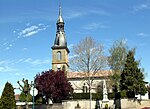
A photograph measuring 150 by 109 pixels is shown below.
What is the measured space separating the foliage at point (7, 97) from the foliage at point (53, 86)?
15999mm

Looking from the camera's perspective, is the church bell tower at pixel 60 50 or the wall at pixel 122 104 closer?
the wall at pixel 122 104

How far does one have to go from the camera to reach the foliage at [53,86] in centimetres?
5756

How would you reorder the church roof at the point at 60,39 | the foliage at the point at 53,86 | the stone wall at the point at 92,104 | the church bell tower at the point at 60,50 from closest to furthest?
the stone wall at the point at 92,104
the foliage at the point at 53,86
the church bell tower at the point at 60,50
the church roof at the point at 60,39

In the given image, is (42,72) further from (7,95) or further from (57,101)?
(7,95)

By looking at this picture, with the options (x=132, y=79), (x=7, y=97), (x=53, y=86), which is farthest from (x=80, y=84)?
(x=7, y=97)

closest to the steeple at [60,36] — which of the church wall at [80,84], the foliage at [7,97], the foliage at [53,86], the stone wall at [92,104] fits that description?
the church wall at [80,84]

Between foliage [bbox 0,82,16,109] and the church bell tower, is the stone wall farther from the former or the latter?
the church bell tower

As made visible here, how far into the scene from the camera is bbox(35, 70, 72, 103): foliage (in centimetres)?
5756

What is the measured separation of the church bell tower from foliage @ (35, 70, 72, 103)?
31.9 metres

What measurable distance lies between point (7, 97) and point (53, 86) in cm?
1794

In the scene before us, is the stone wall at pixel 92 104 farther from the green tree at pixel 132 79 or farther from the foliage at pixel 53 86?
the foliage at pixel 53 86

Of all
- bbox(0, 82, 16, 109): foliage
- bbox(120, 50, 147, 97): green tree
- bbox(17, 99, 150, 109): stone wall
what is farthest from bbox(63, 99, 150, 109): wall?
bbox(0, 82, 16, 109): foliage

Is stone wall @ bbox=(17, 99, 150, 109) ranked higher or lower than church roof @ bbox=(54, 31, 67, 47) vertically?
lower

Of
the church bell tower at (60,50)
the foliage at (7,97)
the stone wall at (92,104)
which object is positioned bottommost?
the stone wall at (92,104)
